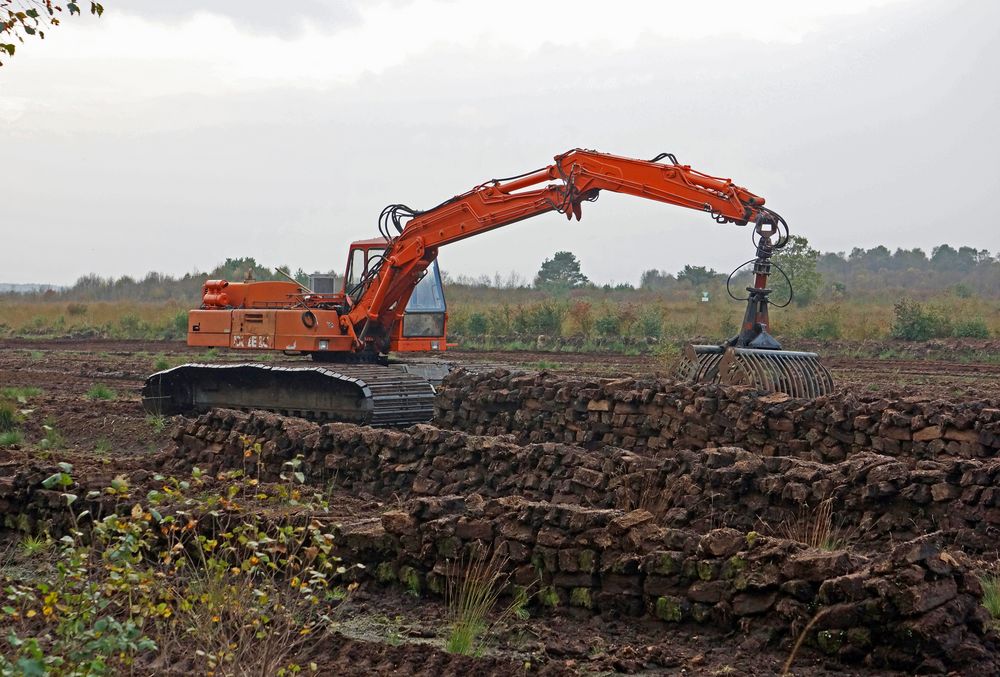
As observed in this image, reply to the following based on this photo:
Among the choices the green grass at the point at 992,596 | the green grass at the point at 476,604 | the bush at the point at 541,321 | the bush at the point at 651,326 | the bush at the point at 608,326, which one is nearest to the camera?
the green grass at the point at 476,604

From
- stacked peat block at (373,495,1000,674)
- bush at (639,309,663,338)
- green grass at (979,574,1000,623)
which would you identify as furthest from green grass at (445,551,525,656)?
bush at (639,309,663,338)

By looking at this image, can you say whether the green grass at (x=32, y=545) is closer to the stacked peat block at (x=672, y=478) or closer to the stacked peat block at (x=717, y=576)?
the stacked peat block at (x=672, y=478)

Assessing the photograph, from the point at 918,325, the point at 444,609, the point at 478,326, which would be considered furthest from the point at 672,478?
the point at 478,326

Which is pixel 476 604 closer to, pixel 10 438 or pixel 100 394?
pixel 10 438

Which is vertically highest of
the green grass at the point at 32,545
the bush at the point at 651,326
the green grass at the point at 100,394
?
the bush at the point at 651,326

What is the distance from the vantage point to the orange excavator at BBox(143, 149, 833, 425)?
48.5ft

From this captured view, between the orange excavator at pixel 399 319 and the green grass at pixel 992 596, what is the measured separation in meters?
6.45

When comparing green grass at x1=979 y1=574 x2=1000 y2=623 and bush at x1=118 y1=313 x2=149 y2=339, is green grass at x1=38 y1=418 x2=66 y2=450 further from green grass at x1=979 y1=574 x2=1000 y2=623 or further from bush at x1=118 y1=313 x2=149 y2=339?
bush at x1=118 y1=313 x2=149 y2=339

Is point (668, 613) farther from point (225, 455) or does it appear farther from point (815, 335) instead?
point (815, 335)

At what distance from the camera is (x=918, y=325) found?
113 ft

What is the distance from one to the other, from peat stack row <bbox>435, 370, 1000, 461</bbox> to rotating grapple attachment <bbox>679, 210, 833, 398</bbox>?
112 cm

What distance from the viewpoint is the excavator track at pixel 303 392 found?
666 inches

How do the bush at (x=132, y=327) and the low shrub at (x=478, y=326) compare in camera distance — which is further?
the bush at (x=132, y=327)

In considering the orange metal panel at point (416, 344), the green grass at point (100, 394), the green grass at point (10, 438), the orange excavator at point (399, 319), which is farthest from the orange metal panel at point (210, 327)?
the green grass at point (10, 438)
